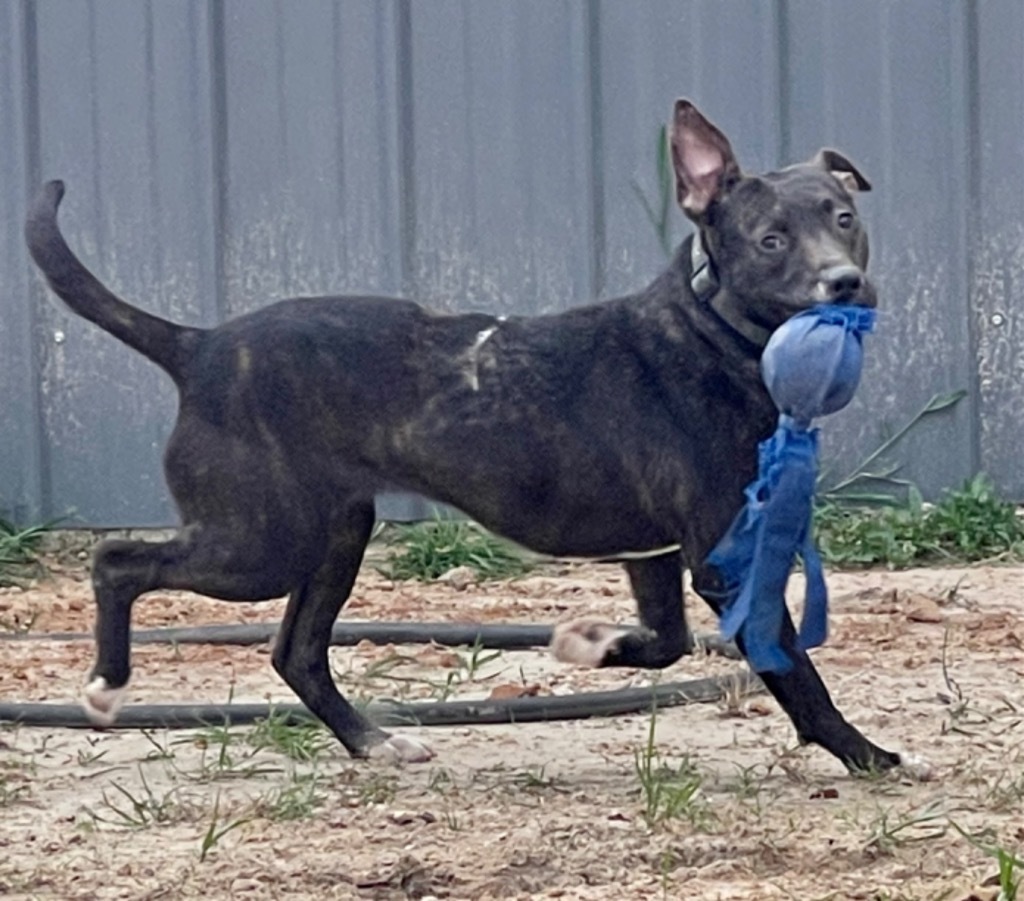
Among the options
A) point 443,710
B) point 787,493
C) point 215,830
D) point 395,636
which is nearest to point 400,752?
point 443,710

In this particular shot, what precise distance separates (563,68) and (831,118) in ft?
3.08

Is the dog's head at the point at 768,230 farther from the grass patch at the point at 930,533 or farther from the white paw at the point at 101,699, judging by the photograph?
the grass patch at the point at 930,533

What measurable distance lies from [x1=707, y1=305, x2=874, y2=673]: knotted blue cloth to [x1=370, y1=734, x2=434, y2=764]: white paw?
768 mm

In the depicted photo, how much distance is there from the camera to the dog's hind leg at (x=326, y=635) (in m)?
5.01

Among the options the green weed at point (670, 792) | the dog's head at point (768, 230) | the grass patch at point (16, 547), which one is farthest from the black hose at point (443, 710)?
the grass patch at point (16, 547)

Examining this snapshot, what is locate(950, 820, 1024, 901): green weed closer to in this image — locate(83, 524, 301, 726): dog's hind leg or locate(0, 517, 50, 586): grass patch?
locate(83, 524, 301, 726): dog's hind leg

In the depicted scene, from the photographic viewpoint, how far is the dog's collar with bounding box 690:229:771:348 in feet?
15.7

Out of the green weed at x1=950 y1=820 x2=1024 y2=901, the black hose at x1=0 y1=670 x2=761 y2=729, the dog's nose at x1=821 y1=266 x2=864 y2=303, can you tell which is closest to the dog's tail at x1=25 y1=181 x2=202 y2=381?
the black hose at x1=0 y1=670 x2=761 y2=729

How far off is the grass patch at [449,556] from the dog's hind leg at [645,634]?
2.40m

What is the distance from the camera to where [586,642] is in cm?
499

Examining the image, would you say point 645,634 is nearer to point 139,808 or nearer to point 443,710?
point 443,710

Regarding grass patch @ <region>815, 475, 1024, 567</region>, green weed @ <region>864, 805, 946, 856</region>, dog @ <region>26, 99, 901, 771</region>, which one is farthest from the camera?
grass patch @ <region>815, 475, 1024, 567</region>

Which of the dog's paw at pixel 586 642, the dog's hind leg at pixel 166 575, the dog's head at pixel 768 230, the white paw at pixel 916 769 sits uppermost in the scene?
the dog's head at pixel 768 230

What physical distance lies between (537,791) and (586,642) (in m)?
0.52
